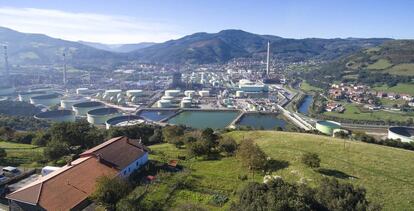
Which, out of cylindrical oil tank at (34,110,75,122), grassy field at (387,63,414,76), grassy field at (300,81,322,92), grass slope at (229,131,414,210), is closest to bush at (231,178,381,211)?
grass slope at (229,131,414,210)

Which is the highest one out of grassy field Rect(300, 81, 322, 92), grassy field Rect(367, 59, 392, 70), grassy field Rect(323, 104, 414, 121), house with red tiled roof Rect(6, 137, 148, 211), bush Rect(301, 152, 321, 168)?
grassy field Rect(367, 59, 392, 70)

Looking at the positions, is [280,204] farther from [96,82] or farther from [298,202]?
[96,82]

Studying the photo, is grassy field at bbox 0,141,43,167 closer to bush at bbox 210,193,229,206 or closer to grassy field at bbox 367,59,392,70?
bush at bbox 210,193,229,206

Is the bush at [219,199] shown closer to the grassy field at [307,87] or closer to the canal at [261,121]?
the canal at [261,121]

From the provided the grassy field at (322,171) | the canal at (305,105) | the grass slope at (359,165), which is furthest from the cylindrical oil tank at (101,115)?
the grass slope at (359,165)

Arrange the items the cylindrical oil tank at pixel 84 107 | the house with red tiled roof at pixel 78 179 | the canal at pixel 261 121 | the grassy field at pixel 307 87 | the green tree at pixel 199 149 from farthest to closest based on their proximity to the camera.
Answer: the grassy field at pixel 307 87
the cylindrical oil tank at pixel 84 107
the canal at pixel 261 121
the green tree at pixel 199 149
the house with red tiled roof at pixel 78 179

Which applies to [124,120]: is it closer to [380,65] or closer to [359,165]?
[359,165]
